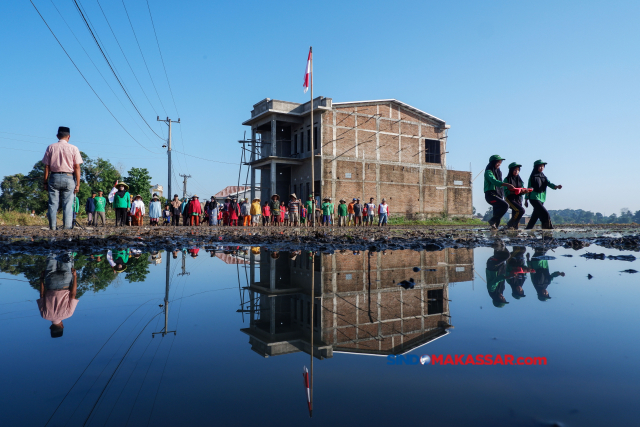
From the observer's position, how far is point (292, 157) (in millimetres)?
34875

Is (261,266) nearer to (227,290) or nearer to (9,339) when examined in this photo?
(227,290)

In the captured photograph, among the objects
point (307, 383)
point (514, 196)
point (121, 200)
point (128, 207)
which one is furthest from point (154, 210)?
point (307, 383)

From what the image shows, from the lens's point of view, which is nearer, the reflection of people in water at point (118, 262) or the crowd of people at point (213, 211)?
the reflection of people in water at point (118, 262)

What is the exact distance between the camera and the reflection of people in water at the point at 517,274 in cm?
286

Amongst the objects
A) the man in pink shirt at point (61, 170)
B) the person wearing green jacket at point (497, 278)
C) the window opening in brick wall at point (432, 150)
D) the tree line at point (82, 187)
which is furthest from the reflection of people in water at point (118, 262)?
the tree line at point (82, 187)

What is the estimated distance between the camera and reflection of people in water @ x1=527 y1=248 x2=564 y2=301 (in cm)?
283

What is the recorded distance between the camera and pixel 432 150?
125ft

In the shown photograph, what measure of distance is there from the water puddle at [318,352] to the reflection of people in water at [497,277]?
3 centimetres

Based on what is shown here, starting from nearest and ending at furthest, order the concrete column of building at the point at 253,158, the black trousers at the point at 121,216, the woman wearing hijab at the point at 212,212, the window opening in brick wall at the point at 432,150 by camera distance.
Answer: the black trousers at the point at 121,216 < the woman wearing hijab at the point at 212,212 < the concrete column of building at the point at 253,158 < the window opening in brick wall at the point at 432,150

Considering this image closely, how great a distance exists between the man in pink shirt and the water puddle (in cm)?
540

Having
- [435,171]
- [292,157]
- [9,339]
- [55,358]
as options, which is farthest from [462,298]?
[435,171]

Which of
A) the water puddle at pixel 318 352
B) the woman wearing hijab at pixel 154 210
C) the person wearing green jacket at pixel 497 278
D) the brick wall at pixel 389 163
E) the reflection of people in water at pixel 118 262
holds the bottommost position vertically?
the water puddle at pixel 318 352

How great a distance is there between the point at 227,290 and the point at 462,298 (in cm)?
165

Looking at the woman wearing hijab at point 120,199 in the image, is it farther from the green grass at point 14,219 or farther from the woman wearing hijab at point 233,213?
the woman wearing hijab at point 233,213
